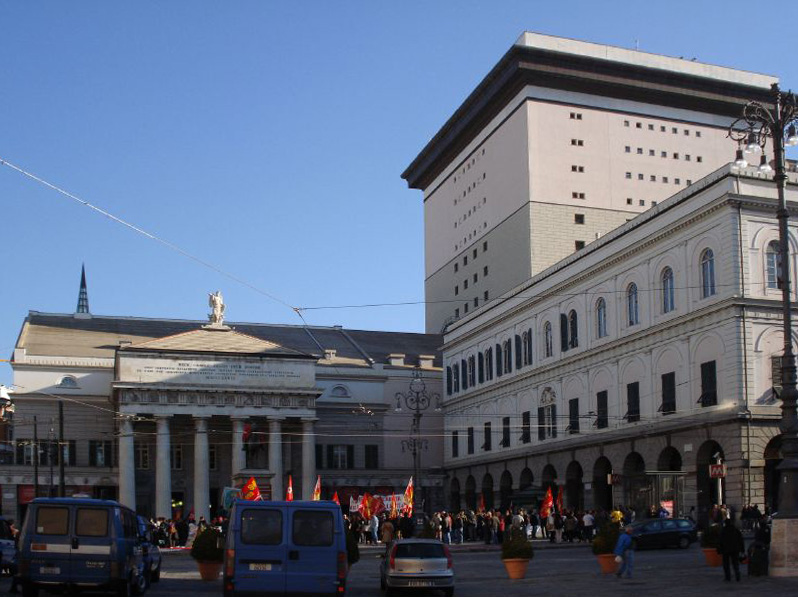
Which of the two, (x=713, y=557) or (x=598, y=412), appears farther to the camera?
(x=598, y=412)

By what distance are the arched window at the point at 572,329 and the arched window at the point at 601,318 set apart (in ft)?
8.05

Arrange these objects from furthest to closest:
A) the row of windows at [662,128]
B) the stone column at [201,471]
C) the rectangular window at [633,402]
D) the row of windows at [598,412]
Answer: the row of windows at [662,128], the stone column at [201,471], the rectangular window at [633,402], the row of windows at [598,412]

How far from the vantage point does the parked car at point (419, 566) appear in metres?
26.3

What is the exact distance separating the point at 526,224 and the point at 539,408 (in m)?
21.7

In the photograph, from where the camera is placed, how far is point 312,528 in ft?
68.5

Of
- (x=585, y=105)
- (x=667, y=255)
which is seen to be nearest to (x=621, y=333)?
(x=667, y=255)

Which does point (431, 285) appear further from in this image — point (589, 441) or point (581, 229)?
point (589, 441)

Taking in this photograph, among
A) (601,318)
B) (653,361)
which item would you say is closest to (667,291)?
(653,361)

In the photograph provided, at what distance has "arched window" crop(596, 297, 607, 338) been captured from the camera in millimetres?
58906

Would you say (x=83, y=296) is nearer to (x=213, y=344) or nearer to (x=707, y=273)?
(x=213, y=344)

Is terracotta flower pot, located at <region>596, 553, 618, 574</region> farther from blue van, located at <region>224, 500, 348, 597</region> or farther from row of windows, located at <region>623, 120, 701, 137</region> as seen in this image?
row of windows, located at <region>623, 120, 701, 137</region>

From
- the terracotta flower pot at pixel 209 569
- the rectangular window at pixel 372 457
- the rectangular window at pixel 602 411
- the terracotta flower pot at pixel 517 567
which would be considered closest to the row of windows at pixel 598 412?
the rectangular window at pixel 602 411

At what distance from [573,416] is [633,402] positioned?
6922mm

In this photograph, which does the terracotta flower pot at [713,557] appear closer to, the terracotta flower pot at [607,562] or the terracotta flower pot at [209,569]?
the terracotta flower pot at [607,562]
